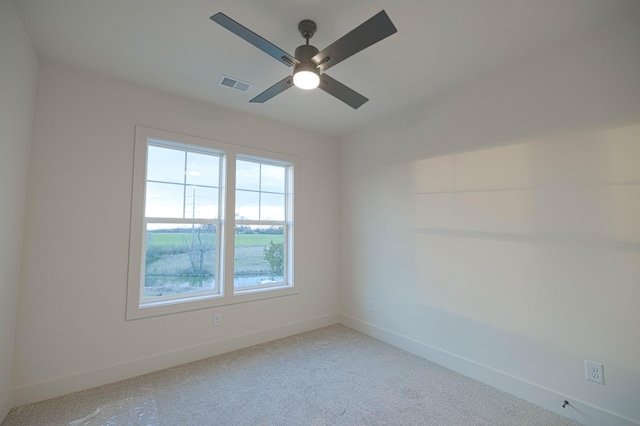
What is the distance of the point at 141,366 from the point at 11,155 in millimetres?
1979

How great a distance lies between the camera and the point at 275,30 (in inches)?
→ 78.3

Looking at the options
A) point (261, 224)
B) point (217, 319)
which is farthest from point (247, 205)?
point (217, 319)

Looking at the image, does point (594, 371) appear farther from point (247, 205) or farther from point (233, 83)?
point (233, 83)

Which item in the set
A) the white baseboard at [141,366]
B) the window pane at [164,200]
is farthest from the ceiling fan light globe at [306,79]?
the white baseboard at [141,366]

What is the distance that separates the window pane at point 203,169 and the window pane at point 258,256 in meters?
0.63

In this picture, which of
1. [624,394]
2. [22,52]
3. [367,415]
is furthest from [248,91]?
[624,394]

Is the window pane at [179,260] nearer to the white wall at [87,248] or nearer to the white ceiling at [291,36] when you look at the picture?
the white wall at [87,248]

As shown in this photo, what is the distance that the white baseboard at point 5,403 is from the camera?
194cm

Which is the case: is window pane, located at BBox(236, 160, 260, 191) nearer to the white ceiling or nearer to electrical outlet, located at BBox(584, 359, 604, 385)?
the white ceiling

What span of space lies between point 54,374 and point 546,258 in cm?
399

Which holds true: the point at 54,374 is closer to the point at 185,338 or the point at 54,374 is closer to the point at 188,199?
the point at 185,338

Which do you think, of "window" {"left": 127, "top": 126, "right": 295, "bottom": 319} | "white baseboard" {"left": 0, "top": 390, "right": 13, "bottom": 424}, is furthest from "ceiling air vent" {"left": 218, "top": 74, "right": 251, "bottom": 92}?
"white baseboard" {"left": 0, "top": 390, "right": 13, "bottom": 424}

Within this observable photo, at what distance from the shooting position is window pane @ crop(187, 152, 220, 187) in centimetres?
311

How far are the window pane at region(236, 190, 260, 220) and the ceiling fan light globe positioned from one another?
1820mm
